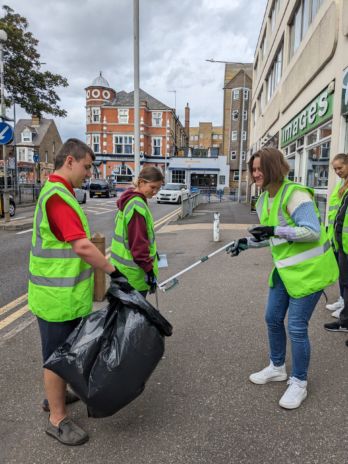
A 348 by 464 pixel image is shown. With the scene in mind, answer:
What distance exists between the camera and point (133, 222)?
281 cm

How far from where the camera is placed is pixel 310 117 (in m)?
9.91

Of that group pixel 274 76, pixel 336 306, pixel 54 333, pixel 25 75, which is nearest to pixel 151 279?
pixel 54 333

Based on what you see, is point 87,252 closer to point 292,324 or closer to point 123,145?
point 292,324

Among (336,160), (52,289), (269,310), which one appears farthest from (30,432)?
(336,160)

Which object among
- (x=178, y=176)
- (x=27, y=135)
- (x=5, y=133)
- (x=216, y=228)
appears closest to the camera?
(x=216, y=228)

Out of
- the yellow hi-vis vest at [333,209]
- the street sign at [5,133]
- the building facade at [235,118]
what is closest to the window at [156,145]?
the building facade at [235,118]

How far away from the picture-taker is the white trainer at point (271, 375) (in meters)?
2.96

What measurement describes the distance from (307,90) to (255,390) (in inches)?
385

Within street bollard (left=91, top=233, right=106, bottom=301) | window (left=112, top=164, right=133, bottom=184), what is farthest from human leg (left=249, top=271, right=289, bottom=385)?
window (left=112, top=164, right=133, bottom=184)

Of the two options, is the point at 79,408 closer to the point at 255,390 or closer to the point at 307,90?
the point at 255,390

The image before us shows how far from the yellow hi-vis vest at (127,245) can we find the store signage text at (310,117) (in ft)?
22.1

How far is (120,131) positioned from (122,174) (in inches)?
247

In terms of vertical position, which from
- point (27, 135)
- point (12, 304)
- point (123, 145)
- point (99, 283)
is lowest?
point (12, 304)

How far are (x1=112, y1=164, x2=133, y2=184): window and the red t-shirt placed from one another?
50.3m
